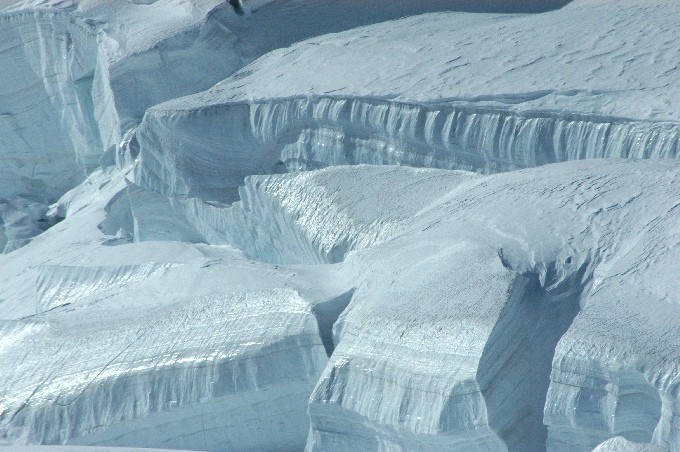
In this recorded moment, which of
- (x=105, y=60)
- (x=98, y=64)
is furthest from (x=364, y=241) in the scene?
(x=98, y=64)

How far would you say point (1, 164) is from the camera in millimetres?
3898

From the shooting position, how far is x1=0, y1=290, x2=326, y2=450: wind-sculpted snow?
6.16 ft

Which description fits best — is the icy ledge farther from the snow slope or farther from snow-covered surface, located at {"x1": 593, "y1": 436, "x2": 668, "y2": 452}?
the snow slope

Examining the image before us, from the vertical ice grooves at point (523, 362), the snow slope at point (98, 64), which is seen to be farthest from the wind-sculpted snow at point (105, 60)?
the vertical ice grooves at point (523, 362)

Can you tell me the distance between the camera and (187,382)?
74.9 inches

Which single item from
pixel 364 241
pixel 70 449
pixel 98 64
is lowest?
pixel 70 449

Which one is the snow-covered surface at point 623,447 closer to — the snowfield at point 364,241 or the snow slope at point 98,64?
the snowfield at point 364,241

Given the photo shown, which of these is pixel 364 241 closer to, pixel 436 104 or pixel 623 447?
pixel 436 104

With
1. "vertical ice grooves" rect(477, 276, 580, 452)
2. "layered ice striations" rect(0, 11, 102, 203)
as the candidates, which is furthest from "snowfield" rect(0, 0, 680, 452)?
"layered ice striations" rect(0, 11, 102, 203)

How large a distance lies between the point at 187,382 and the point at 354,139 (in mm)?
949

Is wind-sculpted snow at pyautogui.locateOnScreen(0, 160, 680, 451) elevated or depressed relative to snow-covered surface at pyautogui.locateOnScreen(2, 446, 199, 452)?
elevated

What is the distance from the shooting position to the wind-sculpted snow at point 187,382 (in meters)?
1.88

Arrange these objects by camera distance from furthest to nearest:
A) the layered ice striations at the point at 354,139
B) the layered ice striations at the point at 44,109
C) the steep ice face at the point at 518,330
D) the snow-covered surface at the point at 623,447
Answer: the layered ice striations at the point at 44,109 → the layered ice striations at the point at 354,139 → the steep ice face at the point at 518,330 → the snow-covered surface at the point at 623,447

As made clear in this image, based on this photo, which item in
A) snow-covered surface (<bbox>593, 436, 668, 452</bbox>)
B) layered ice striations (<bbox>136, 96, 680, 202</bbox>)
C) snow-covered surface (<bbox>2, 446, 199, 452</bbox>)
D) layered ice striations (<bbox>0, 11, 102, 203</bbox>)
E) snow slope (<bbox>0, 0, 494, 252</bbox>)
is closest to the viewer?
snow-covered surface (<bbox>593, 436, 668, 452</bbox>)
